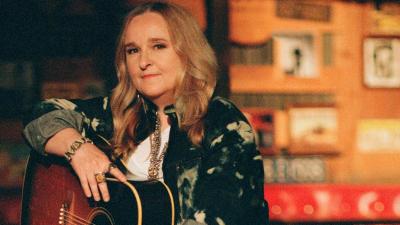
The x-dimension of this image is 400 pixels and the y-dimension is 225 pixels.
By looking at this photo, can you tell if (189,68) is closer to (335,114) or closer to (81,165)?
(81,165)

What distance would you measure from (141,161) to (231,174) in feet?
1.42

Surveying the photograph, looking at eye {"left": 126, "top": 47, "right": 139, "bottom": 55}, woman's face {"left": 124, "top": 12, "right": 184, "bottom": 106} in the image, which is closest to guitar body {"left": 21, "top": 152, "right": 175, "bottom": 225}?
woman's face {"left": 124, "top": 12, "right": 184, "bottom": 106}

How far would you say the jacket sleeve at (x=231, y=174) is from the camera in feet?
4.97

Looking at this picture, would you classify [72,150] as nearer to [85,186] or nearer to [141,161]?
[85,186]

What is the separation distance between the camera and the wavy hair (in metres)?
1.75

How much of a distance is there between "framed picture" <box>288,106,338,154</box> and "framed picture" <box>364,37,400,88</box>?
0.33 meters

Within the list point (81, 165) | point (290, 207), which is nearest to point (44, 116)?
point (81, 165)

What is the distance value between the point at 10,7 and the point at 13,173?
96 cm

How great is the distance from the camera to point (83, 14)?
9.97 feet

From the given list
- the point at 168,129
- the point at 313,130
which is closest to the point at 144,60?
the point at 168,129

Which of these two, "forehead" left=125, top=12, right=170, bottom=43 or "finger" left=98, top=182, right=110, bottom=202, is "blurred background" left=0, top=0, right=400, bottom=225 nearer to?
"forehead" left=125, top=12, right=170, bottom=43

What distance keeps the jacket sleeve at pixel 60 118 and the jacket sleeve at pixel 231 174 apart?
0.49 m

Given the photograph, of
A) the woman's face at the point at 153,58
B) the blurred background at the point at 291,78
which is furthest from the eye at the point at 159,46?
the blurred background at the point at 291,78

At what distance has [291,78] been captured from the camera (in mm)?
3201
